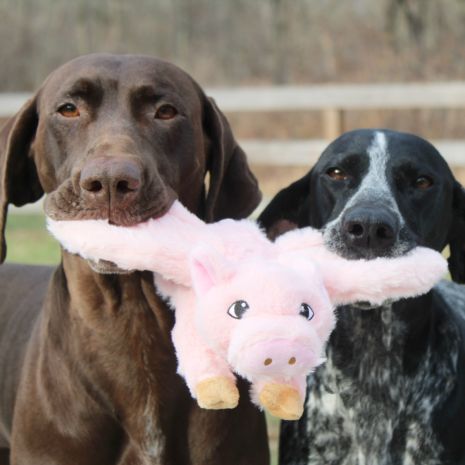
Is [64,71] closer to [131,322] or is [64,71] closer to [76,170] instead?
[76,170]

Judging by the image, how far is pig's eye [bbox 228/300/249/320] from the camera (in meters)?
3.06

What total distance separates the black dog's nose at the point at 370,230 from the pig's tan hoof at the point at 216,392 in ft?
3.02

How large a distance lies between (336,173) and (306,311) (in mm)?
1275

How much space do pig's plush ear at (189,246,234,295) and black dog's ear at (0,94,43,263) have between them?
3.68 feet

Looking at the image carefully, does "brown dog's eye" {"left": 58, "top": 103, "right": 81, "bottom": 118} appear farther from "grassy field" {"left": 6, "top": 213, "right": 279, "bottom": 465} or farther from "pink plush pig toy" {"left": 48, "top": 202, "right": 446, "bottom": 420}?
"grassy field" {"left": 6, "top": 213, "right": 279, "bottom": 465}

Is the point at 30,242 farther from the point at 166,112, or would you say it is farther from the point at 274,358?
the point at 274,358

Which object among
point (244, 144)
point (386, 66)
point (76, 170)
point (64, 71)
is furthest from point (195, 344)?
point (386, 66)

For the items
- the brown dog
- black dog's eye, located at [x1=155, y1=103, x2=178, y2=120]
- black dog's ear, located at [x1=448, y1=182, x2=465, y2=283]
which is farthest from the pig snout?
black dog's ear, located at [x1=448, y1=182, x2=465, y2=283]

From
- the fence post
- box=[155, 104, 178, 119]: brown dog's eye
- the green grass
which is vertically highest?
box=[155, 104, 178, 119]: brown dog's eye

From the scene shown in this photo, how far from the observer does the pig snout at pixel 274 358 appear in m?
2.93

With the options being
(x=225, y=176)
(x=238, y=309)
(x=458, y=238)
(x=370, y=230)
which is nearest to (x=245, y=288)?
(x=238, y=309)

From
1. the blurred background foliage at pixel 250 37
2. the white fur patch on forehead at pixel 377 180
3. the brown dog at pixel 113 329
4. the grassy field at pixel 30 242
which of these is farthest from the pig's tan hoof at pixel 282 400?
the blurred background foliage at pixel 250 37

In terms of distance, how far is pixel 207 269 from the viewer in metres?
3.22

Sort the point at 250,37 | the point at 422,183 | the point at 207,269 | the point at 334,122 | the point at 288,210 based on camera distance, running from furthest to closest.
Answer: the point at 250,37
the point at 334,122
the point at 288,210
the point at 422,183
the point at 207,269
